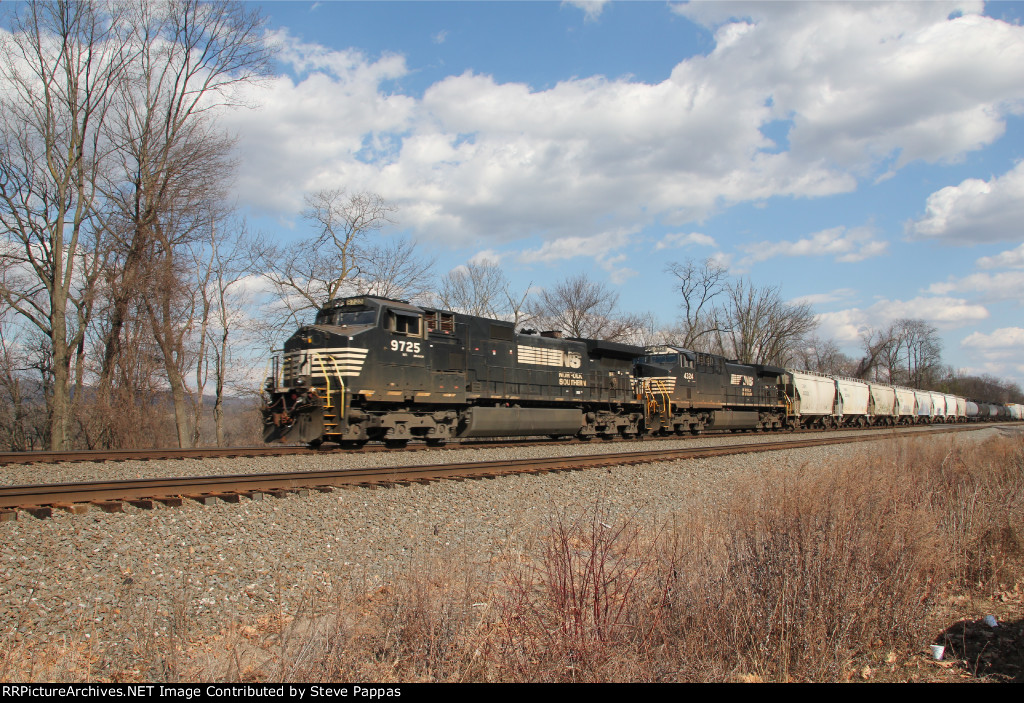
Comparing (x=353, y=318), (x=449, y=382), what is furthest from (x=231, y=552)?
(x=449, y=382)

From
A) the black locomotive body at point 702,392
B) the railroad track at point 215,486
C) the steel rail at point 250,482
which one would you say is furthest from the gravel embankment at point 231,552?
the black locomotive body at point 702,392

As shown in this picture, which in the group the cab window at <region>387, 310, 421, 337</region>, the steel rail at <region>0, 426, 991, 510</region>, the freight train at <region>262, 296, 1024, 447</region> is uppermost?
the cab window at <region>387, 310, 421, 337</region>

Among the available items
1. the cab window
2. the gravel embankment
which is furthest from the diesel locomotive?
the gravel embankment

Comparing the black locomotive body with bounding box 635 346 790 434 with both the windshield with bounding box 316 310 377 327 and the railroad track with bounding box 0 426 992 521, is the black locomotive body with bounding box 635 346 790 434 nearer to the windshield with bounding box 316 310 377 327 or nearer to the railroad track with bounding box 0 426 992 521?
the railroad track with bounding box 0 426 992 521

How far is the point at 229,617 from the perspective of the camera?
15.8 feet

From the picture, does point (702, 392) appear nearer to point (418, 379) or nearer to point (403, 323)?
point (418, 379)

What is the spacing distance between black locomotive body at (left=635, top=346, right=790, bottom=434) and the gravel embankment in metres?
13.9

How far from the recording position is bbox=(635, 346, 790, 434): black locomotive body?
23234 millimetres

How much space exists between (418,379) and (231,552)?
9.35 metres

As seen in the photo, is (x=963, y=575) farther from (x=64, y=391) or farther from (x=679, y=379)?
(x=64, y=391)

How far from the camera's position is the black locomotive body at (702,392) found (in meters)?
23.2

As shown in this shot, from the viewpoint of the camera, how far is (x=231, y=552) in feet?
18.9

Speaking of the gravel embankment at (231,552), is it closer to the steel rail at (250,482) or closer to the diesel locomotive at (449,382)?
the steel rail at (250,482)

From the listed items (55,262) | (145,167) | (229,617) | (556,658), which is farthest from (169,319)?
(556,658)
